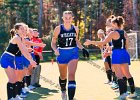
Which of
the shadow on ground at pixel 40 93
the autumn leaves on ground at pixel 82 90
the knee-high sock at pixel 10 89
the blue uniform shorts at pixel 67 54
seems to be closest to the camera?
the knee-high sock at pixel 10 89

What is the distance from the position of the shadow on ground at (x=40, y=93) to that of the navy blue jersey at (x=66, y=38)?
1969 millimetres

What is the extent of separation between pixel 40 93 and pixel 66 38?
2.84 meters

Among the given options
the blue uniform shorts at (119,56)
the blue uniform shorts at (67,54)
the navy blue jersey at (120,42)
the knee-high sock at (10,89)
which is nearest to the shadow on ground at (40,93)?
the knee-high sock at (10,89)

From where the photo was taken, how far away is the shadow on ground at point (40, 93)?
1070 centimetres

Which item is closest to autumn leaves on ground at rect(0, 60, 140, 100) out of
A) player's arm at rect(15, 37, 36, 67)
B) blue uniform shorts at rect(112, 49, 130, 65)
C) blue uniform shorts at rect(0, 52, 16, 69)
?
blue uniform shorts at rect(112, 49, 130, 65)

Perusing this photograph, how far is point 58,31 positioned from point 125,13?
112ft

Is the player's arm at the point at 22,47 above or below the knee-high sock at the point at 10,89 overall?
above

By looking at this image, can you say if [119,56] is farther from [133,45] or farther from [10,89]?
[133,45]

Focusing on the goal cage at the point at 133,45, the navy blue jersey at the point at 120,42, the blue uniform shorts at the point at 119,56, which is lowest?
the goal cage at the point at 133,45

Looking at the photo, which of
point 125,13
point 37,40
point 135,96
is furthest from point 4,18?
point 135,96

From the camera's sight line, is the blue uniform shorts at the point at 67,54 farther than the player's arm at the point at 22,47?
Yes

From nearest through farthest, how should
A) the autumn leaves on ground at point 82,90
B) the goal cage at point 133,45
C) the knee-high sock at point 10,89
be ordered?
the knee-high sock at point 10,89 < the autumn leaves on ground at point 82,90 < the goal cage at point 133,45

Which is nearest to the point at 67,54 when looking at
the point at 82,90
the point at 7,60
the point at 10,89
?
the point at 7,60

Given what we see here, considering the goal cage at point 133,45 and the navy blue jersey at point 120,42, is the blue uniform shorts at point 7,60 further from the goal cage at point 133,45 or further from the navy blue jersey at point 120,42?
the goal cage at point 133,45
